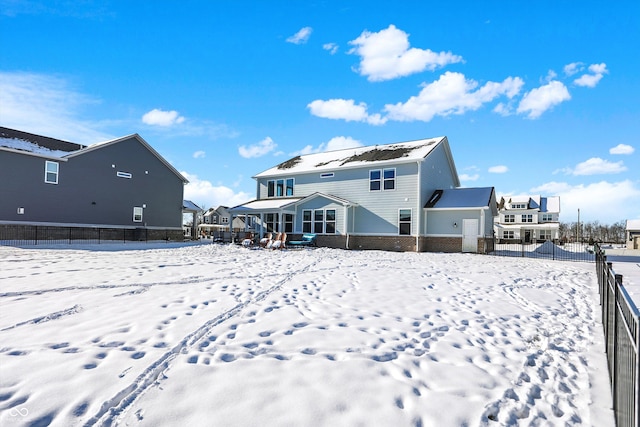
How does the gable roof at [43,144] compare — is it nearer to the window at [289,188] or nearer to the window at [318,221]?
the window at [289,188]

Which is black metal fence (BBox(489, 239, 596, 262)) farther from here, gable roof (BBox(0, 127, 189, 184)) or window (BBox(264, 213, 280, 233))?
gable roof (BBox(0, 127, 189, 184))

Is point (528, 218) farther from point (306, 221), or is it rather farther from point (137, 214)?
point (137, 214)

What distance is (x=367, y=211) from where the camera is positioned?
24.1 m

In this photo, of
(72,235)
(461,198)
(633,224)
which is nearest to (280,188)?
(461,198)

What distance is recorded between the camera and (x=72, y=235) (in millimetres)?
23797

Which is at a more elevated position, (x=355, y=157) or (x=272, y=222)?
(x=355, y=157)

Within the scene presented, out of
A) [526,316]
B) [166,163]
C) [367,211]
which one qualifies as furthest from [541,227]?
[526,316]

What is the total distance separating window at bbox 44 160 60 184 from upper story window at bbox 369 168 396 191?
2082cm

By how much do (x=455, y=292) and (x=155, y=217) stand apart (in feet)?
87.8

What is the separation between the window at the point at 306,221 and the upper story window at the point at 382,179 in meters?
4.69

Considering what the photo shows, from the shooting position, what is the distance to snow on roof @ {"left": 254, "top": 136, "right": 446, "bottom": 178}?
23.5 metres

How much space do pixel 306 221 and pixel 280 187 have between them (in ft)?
15.8

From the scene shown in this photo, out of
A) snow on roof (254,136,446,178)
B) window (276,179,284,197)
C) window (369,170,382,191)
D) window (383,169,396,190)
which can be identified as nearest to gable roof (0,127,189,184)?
window (276,179,284,197)

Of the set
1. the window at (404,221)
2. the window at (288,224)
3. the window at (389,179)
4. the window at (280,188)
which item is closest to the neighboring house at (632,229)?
the window at (404,221)
